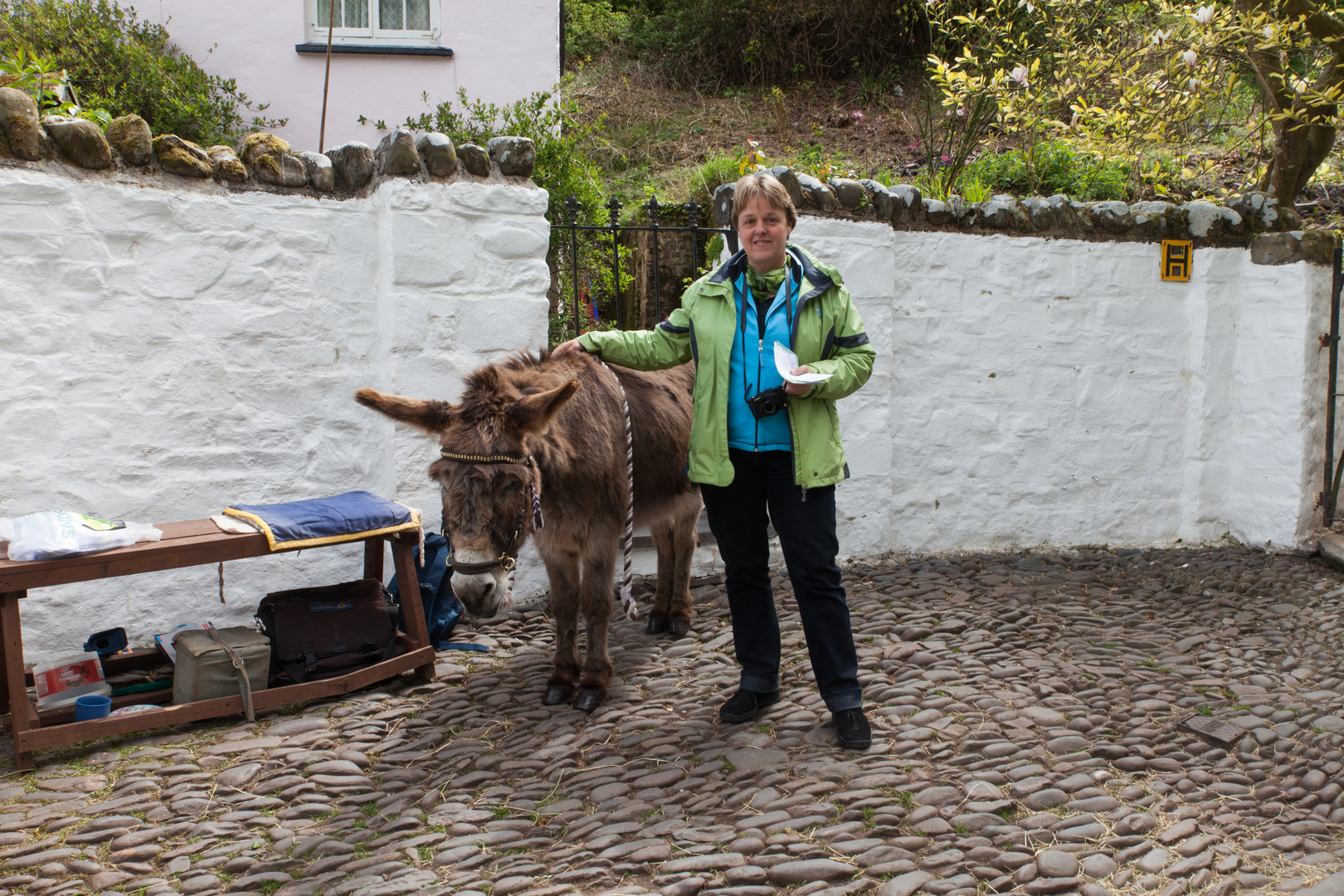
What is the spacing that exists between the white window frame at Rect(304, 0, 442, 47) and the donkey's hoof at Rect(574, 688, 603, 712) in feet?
24.6

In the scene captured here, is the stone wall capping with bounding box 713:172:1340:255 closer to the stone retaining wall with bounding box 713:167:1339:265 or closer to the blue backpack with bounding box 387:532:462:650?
the stone retaining wall with bounding box 713:167:1339:265

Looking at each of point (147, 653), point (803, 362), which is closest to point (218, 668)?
point (147, 653)

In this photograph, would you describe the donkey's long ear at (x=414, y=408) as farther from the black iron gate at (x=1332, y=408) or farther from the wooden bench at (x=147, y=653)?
the black iron gate at (x=1332, y=408)

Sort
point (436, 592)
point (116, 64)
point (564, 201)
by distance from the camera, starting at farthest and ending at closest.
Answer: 1. point (116, 64)
2. point (564, 201)
3. point (436, 592)

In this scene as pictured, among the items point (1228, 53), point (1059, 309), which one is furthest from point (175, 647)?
point (1228, 53)

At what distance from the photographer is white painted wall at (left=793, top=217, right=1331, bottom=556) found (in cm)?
570

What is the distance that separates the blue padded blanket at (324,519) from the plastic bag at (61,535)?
41 centimetres

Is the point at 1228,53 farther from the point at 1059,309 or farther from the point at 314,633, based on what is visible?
the point at 314,633

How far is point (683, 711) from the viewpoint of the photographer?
3713 millimetres

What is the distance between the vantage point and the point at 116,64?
7.83 meters

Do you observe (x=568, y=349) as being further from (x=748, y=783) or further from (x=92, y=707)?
(x=92, y=707)

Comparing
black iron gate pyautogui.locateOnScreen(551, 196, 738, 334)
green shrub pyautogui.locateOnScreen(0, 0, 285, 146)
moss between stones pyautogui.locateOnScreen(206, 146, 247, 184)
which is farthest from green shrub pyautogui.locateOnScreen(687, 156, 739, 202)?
moss between stones pyautogui.locateOnScreen(206, 146, 247, 184)

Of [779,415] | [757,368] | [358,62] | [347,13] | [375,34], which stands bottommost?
[779,415]

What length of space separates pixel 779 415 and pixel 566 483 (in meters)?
0.90
